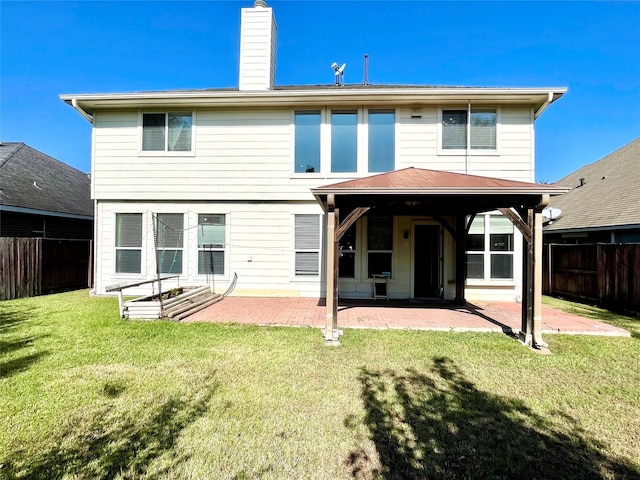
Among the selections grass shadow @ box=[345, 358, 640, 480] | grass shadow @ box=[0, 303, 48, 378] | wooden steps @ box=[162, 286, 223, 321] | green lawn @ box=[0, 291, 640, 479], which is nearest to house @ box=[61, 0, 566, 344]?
wooden steps @ box=[162, 286, 223, 321]

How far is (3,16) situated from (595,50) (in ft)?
59.8

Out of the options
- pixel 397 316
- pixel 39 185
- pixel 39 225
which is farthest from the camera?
pixel 39 185

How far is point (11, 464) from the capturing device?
87.5 inches

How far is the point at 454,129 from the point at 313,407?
26.8 ft

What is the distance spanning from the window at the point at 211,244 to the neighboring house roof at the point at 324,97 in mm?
3307

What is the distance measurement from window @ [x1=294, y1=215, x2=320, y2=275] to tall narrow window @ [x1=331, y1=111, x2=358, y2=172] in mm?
1650

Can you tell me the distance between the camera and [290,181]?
8641 mm

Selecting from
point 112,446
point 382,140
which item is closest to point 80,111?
point 382,140

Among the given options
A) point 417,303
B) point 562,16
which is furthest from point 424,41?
point 417,303

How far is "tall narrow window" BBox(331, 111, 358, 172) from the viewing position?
27.9 ft

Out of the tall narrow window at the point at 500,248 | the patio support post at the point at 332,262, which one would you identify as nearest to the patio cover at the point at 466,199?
the patio support post at the point at 332,262

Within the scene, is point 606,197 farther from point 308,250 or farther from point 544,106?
point 308,250

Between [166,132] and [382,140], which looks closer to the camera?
[382,140]

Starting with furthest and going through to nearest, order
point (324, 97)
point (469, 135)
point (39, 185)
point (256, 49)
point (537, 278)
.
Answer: point (39, 185)
point (256, 49)
point (469, 135)
point (324, 97)
point (537, 278)
